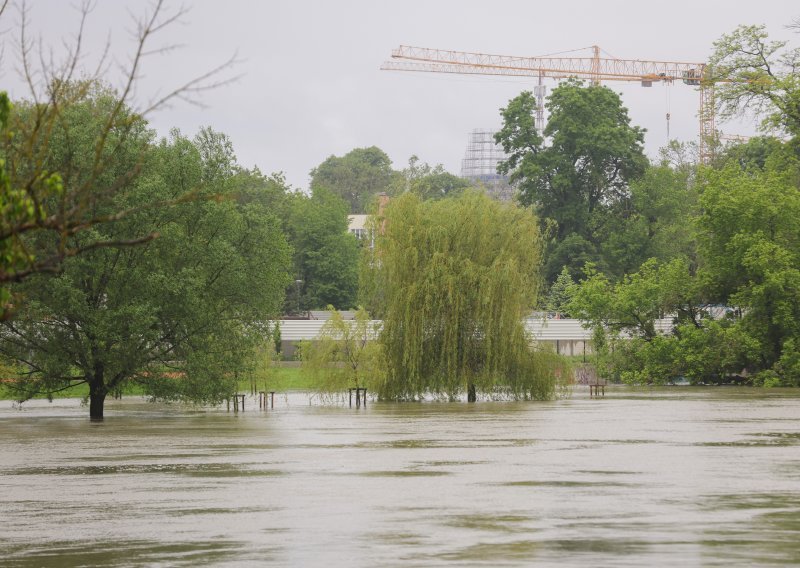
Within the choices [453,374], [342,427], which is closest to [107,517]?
[342,427]

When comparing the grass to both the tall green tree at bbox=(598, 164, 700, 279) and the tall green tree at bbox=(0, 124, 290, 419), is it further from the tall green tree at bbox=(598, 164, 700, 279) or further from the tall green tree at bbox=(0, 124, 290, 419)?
the tall green tree at bbox=(598, 164, 700, 279)

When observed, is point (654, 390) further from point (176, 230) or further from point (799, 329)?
point (176, 230)

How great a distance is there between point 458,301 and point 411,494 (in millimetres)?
32962

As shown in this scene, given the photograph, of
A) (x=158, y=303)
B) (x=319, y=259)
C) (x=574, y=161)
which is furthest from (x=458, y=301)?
(x=319, y=259)

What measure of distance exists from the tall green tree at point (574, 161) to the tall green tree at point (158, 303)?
5509cm

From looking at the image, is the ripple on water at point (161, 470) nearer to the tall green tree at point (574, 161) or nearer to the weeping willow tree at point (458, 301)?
the weeping willow tree at point (458, 301)

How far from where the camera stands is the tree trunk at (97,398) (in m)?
47.6

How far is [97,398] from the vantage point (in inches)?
1882

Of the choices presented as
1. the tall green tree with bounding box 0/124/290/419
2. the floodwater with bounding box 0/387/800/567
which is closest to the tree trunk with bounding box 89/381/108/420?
the tall green tree with bounding box 0/124/290/419

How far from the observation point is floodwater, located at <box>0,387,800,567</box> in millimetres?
14414

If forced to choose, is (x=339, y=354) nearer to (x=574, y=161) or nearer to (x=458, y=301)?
(x=458, y=301)

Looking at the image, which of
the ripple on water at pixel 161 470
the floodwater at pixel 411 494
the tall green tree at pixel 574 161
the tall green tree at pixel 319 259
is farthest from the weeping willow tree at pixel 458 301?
the tall green tree at pixel 319 259

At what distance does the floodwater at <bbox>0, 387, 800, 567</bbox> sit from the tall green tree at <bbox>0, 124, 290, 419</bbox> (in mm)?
6136

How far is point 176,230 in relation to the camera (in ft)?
151
